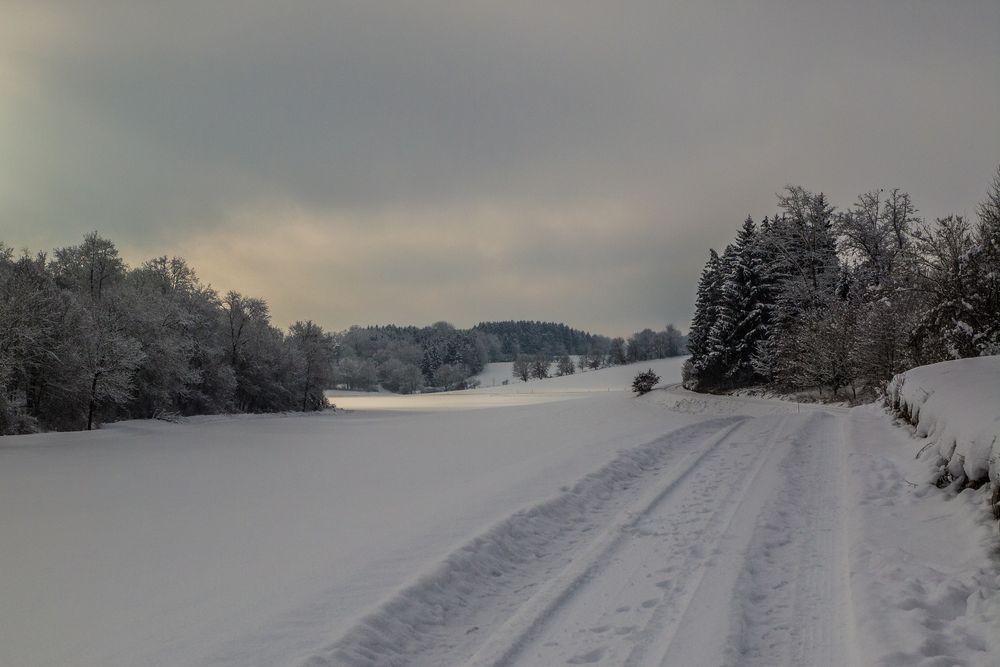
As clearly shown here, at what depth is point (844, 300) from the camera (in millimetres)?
35500

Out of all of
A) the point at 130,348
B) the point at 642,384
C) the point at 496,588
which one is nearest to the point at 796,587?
the point at 496,588

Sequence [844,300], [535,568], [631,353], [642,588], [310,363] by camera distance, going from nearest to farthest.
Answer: [642,588] < [535,568] < [844,300] < [310,363] < [631,353]

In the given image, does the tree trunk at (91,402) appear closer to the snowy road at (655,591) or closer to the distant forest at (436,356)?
the snowy road at (655,591)

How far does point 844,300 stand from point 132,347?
41564mm

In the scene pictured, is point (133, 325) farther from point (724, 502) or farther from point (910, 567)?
point (910, 567)

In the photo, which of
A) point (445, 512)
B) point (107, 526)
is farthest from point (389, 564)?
point (107, 526)

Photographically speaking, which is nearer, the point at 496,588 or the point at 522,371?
the point at 496,588

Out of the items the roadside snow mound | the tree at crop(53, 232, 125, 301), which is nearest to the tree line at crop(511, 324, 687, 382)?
the tree at crop(53, 232, 125, 301)

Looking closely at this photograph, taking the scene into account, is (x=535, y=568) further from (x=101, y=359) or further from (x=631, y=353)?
(x=631, y=353)

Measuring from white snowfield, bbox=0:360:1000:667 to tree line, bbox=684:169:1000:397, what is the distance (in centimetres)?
599

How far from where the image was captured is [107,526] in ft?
28.0

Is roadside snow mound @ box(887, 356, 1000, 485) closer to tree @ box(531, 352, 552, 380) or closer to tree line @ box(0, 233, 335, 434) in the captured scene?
tree line @ box(0, 233, 335, 434)

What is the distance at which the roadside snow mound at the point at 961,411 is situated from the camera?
5.82 metres

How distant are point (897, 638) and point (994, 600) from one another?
3.30 feet
